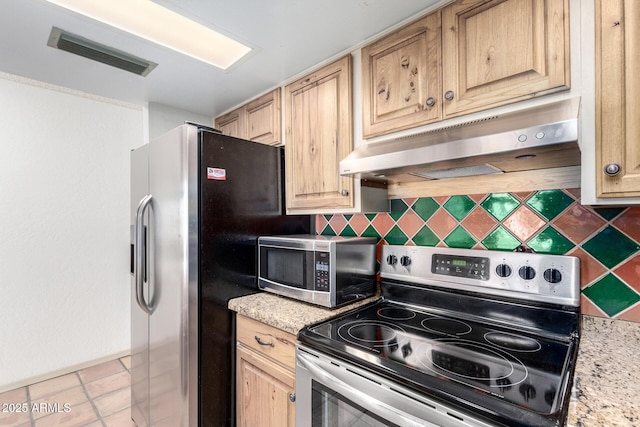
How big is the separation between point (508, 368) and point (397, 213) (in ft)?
2.93

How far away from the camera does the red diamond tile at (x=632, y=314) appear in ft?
3.46

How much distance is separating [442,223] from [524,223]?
33 cm

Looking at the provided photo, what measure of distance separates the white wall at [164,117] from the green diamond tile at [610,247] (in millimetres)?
2583

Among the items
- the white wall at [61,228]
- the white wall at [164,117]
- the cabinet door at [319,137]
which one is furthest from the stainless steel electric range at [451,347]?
the white wall at [61,228]

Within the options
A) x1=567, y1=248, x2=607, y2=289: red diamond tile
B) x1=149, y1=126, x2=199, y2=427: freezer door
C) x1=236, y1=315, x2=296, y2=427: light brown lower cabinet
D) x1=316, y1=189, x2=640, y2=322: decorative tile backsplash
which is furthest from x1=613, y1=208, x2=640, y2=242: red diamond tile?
x1=149, y1=126, x2=199, y2=427: freezer door

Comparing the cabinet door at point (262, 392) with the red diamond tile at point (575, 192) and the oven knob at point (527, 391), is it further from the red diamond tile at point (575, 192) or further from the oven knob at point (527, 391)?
the red diamond tile at point (575, 192)

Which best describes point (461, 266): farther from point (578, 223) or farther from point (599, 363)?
point (599, 363)

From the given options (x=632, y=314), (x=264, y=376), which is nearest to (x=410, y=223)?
(x=632, y=314)

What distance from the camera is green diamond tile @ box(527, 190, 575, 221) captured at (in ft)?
3.87

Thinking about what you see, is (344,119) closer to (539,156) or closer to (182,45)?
(539,156)

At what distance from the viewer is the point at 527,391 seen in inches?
30.1

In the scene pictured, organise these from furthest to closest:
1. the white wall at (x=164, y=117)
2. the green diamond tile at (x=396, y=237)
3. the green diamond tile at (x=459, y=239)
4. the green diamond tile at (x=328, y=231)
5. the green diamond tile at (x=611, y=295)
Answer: the white wall at (x=164, y=117) → the green diamond tile at (x=328, y=231) → the green diamond tile at (x=396, y=237) → the green diamond tile at (x=459, y=239) → the green diamond tile at (x=611, y=295)

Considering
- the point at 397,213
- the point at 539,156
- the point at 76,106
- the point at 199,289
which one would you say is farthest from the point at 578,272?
the point at 76,106

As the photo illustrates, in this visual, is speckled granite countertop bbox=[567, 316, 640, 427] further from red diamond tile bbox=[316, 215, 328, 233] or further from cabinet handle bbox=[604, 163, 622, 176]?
red diamond tile bbox=[316, 215, 328, 233]
